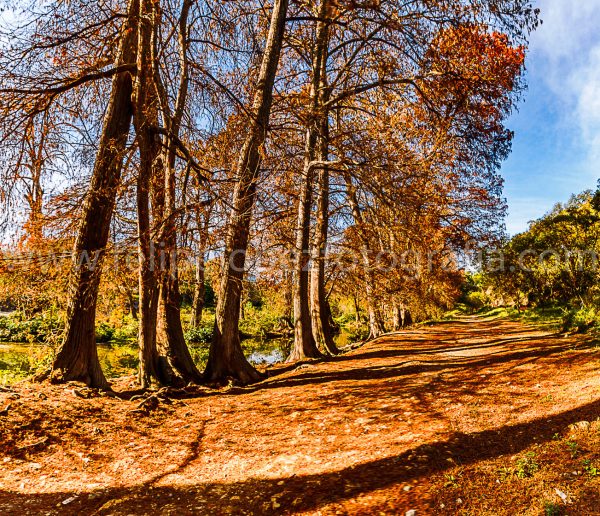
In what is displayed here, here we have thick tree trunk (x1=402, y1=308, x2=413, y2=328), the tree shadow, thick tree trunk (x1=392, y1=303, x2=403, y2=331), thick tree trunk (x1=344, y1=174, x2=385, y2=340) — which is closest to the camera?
the tree shadow

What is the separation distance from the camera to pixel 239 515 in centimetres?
266

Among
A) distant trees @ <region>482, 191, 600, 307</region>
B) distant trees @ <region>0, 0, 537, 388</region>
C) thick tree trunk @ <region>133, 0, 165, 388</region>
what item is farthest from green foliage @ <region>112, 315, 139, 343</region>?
distant trees @ <region>482, 191, 600, 307</region>

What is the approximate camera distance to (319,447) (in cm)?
371

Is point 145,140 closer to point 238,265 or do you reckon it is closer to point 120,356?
point 238,265

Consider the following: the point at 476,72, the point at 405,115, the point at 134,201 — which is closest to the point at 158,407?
the point at 134,201

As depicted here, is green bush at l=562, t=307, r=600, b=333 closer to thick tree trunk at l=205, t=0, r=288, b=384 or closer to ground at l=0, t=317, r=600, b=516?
ground at l=0, t=317, r=600, b=516

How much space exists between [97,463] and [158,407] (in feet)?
5.42

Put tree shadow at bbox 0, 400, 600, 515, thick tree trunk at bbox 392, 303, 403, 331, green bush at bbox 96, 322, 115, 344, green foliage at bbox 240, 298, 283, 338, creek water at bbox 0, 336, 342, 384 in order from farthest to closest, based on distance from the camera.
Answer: green foliage at bbox 240, 298, 283, 338 → thick tree trunk at bbox 392, 303, 403, 331 → green bush at bbox 96, 322, 115, 344 → creek water at bbox 0, 336, 342, 384 → tree shadow at bbox 0, 400, 600, 515

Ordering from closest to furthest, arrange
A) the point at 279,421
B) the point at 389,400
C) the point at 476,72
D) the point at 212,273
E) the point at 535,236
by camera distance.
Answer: the point at 279,421 → the point at 389,400 → the point at 476,72 → the point at 212,273 → the point at 535,236

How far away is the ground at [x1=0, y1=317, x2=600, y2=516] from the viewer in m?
2.68

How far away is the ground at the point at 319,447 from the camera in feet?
8.79

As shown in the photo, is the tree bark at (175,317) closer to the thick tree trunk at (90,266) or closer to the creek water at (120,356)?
the thick tree trunk at (90,266)

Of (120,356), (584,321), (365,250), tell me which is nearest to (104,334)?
(120,356)

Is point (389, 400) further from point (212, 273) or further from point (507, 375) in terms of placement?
point (212, 273)
